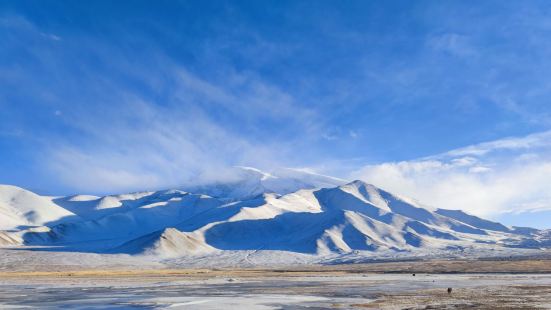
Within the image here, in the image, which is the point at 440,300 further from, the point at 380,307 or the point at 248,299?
the point at 248,299

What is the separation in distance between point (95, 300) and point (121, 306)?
25.9 ft

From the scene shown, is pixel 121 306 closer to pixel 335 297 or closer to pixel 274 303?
pixel 274 303

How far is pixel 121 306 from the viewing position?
46281mm

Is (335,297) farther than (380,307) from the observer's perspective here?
Yes

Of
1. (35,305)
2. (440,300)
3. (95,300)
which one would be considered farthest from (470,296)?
(35,305)

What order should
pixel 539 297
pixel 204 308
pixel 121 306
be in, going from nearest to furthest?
1. pixel 204 308
2. pixel 121 306
3. pixel 539 297

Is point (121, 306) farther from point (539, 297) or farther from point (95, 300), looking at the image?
point (539, 297)

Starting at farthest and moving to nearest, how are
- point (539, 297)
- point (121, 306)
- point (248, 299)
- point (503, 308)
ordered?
point (248, 299) → point (539, 297) → point (121, 306) → point (503, 308)

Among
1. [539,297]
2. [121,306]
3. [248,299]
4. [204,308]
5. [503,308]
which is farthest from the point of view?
[248,299]

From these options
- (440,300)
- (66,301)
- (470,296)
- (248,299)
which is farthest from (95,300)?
(470,296)

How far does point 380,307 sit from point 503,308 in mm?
8758

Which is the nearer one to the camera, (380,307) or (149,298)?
(380,307)

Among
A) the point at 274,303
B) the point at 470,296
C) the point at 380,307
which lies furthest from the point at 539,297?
the point at 274,303

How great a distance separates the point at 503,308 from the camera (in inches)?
1593
